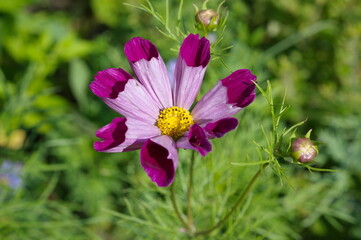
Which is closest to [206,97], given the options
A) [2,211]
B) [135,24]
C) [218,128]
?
[218,128]

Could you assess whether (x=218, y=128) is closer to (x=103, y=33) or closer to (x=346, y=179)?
(x=346, y=179)

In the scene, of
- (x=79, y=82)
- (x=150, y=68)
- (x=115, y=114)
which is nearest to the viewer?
(x=150, y=68)

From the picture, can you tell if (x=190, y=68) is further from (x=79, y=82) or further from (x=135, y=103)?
(x=79, y=82)

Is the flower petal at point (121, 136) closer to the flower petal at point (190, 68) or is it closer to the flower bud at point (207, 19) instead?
the flower petal at point (190, 68)

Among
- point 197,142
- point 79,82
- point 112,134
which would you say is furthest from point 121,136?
point 79,82

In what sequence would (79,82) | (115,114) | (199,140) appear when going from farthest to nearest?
(79,82), (115,114), (199,140)

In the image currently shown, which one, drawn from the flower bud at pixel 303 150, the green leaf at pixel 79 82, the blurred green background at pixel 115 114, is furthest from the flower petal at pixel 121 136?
the green leaf at pixel 79 82
